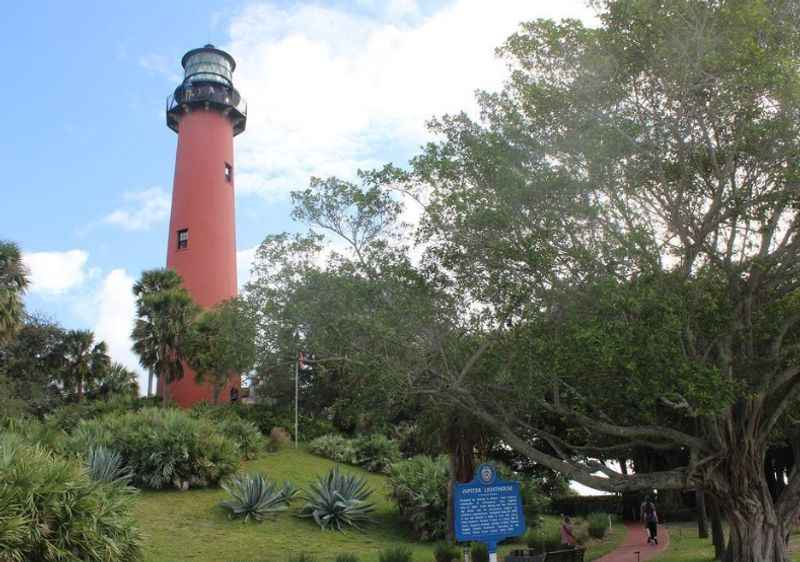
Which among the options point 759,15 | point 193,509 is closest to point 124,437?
point 193,509

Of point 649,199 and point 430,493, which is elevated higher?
point 649,199

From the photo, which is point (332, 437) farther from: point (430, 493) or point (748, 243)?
point (748, 243)

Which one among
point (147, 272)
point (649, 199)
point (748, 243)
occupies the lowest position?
point (748, 243)

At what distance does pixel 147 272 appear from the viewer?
A: 32344 millimetres

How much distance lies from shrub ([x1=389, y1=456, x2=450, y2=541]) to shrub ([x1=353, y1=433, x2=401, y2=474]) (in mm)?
5602

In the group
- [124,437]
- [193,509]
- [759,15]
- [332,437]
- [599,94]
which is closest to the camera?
[759,15]

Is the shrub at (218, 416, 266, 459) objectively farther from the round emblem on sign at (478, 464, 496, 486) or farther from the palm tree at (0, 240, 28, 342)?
the round emblem on sign at (478, 464, 496, 486)

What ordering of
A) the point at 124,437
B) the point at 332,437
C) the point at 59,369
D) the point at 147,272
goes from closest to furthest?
1. the point at 124,437
2. the point at 332,437
3. the point at 147,272
4. the point at 59,369

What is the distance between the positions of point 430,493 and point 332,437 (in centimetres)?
925

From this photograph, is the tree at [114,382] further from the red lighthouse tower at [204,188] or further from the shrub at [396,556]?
the shrub at [396,556]

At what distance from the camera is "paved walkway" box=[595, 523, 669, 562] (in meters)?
16.2

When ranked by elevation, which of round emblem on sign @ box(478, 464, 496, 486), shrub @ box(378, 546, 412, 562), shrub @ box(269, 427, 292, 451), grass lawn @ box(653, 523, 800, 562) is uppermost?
shrub @ box(269, 427, 292, 451)

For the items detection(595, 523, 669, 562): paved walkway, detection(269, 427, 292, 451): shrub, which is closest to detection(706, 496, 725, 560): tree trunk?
detection(595, 523, 669, 562): paved walkway

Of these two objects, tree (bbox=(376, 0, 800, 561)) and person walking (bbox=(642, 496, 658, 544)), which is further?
person walking (bbox=(642, 496, 658, 544))
